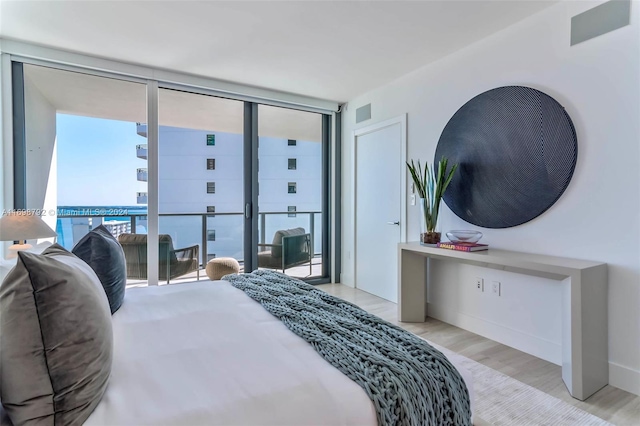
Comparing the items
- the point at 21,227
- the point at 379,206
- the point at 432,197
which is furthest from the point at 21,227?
the point at 379,206

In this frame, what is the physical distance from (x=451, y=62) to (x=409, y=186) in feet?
4.09

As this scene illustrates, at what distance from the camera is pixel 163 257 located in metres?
3.66

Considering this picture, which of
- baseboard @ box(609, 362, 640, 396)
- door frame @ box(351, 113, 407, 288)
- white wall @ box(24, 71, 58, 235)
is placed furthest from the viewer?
door frame @ box(351, 113, 407, 288)

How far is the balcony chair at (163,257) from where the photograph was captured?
351 cm

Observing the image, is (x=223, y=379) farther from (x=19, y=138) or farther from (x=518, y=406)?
(x=19, y=138)

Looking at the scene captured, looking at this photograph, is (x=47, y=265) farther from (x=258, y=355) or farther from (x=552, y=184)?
(x=552, y=184)

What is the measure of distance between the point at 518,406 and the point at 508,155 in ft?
5.71

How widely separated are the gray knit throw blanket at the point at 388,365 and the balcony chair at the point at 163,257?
101 inches

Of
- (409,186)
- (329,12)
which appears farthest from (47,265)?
(409,186)

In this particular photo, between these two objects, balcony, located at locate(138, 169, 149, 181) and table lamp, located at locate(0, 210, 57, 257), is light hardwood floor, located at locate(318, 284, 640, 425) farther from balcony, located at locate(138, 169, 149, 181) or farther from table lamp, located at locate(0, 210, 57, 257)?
table lamp, located at locate(0, 210, 57, 257)

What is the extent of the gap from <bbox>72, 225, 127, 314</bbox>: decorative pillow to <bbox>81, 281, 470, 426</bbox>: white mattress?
0.66ft

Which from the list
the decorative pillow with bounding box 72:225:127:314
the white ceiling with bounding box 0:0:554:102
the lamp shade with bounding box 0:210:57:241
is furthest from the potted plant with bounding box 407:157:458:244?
the lamp shade with bounding box 0:210:57:241

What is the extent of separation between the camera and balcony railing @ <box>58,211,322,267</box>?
3316 millimetres

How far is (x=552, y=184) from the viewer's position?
2.32m
